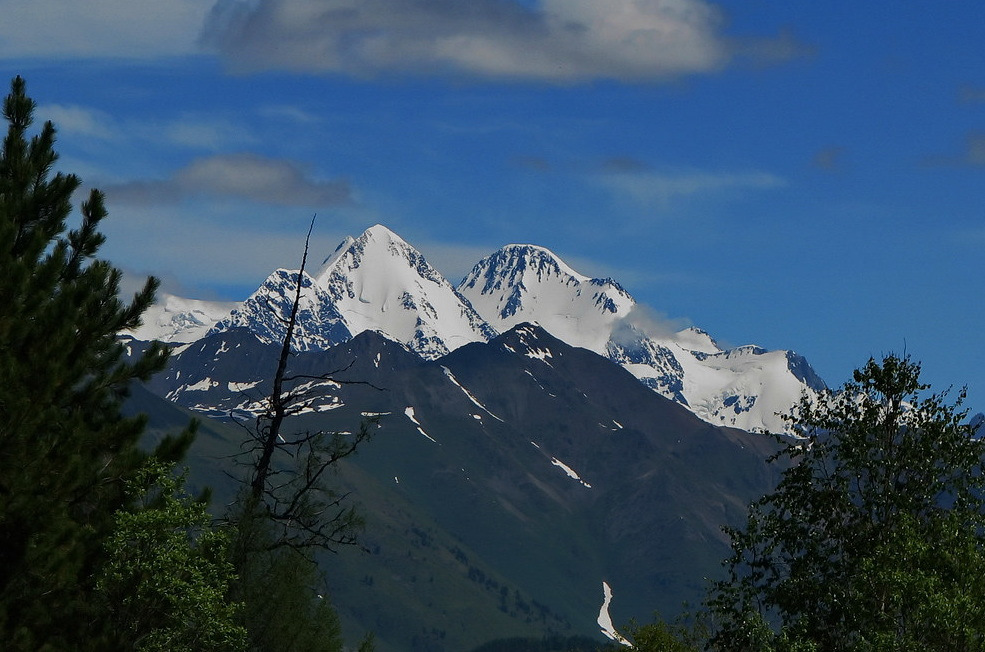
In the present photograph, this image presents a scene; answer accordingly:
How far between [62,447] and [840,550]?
29.5 meters

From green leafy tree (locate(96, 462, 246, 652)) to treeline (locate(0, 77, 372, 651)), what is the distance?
70mm

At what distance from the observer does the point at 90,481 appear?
48781mm

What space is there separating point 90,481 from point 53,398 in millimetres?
3133

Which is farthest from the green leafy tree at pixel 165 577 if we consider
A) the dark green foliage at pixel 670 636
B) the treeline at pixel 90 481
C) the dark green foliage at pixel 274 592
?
the dark green foliage at pixel 670 636

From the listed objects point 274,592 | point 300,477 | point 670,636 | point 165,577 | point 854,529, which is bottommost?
point 165,577

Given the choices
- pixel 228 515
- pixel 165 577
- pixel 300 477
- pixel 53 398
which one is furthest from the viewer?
pixel 228 515

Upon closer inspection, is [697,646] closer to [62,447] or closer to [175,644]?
[175,644]

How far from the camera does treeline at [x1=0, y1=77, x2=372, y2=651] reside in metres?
45.5

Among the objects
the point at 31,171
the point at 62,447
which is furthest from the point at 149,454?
the point at 31,171

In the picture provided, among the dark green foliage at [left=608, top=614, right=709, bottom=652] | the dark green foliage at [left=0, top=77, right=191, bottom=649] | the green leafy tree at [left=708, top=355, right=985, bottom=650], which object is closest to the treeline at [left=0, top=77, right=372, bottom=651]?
the dark green foliage at [left=0, top=77, right=191, bottom=649]

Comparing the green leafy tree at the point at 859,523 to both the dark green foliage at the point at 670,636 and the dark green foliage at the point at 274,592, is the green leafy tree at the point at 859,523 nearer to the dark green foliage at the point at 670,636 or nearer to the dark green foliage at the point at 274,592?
the dark green foliage at the point at 670,636

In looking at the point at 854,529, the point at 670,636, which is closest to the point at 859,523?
the point at 854,529

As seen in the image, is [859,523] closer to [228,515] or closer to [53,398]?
[228,515]

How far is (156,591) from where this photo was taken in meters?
45.7
